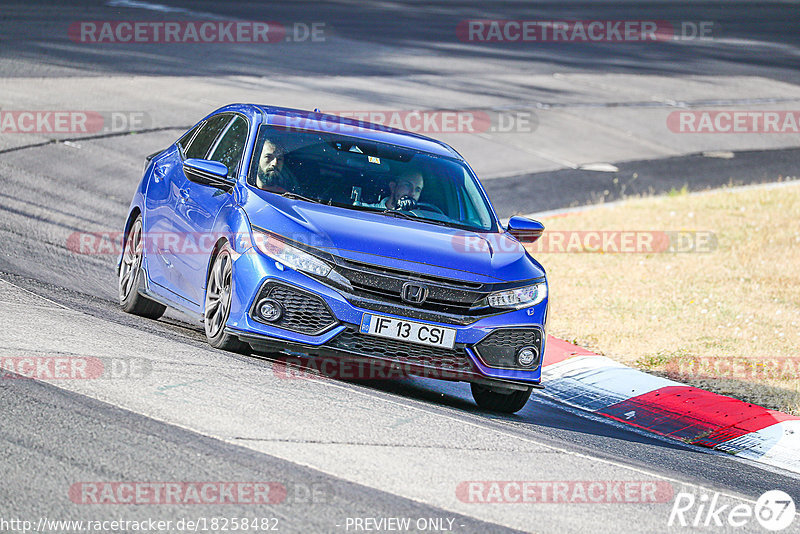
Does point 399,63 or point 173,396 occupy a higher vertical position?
point 399,63

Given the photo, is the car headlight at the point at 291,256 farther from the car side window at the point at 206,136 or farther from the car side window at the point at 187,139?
the car side window at the point at 187,139

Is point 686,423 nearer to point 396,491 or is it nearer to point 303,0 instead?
point 396,491

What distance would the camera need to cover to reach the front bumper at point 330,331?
7148 millimetres

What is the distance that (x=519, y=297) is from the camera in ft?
25.0

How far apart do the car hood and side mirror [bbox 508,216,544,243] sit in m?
0.54

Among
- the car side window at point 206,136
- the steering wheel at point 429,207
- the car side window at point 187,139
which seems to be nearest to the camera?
the steering wheel at point 429,207

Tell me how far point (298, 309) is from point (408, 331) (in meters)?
0.67

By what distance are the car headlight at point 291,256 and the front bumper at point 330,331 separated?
0.04 meters

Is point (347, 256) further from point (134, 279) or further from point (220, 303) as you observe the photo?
point (134, 279)

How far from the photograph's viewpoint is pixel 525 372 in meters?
7.65

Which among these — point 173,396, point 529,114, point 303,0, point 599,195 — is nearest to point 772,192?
point 599,195

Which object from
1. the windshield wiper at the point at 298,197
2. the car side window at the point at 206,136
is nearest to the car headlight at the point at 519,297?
the windshield wiper at the point at 298,197

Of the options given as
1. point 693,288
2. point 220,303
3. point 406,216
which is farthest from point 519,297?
point 693,288

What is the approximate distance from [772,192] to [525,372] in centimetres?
1198
